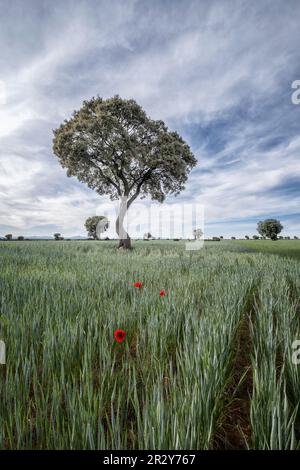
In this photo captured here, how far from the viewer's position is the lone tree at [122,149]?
1939cm

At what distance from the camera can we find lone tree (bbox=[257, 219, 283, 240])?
81.2 meters

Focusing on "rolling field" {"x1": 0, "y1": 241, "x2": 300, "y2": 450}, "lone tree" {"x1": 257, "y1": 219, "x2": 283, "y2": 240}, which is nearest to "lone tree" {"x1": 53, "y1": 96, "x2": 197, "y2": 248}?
"rolling field" {"x1": 0, "y1": 241, "x2": 300, "y2": 450}

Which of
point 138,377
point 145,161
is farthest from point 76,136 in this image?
point 138,377

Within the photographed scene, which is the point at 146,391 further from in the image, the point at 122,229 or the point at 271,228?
the point at 271,228

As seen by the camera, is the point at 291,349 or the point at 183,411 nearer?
the point at 183,411

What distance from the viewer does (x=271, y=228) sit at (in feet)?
266

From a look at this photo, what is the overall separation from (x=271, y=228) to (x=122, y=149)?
75.9m

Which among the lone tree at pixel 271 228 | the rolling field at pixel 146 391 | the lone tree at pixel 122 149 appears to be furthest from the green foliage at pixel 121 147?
the lone tree at pixel 271 228

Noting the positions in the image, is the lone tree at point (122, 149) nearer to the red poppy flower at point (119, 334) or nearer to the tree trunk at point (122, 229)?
the tree trunk at point (122, 229)

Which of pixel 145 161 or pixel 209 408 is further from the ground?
pixel 145 161

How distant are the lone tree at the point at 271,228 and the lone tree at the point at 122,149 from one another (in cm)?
6971
